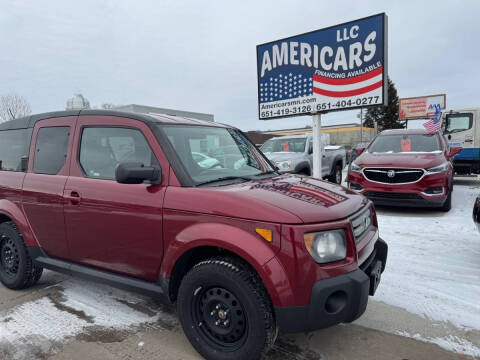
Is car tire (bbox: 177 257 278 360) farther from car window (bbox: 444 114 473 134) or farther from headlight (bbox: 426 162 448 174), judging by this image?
car window (bbox: 444 114 473 134)

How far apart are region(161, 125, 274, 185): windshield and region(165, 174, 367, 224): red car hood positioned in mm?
220

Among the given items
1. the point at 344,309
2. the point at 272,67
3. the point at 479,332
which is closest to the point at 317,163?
the point at 272,67

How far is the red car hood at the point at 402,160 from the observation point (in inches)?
267

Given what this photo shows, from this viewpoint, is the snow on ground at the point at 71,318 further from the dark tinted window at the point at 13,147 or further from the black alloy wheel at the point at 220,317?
the dark tinted window at the point at 13,147

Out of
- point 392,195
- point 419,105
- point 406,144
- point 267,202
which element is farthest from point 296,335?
point 419,105

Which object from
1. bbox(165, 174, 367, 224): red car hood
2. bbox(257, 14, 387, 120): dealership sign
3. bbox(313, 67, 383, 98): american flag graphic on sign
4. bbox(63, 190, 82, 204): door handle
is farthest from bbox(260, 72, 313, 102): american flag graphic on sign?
bbox(63, 190, 82, 204): door handle

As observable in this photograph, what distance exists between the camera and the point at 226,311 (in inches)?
94.7

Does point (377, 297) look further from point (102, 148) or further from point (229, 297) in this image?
point (102, 148)

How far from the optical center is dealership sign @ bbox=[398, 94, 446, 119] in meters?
44.6

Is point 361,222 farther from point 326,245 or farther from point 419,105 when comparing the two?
point 419,105

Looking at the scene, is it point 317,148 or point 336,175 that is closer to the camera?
point 317,148

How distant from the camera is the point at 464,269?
4.09m

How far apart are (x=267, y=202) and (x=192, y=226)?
1.87 feet

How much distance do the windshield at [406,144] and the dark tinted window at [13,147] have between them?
690cm
